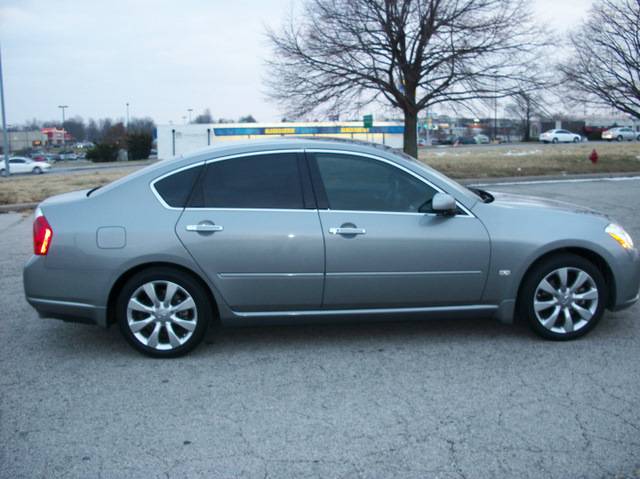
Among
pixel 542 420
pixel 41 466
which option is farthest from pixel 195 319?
pixel 542 420

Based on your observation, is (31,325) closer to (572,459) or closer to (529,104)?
(572,459)

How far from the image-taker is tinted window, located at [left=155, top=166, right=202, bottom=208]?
4711 mm

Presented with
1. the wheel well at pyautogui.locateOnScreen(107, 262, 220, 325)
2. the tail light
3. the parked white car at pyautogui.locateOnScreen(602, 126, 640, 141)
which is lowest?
the wheel well at pyautogui.locateOnScreen(107, 262, 220, 325)

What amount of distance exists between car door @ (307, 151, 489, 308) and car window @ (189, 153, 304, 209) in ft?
0.57

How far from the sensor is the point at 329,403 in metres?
3.95

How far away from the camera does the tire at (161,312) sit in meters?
4.61

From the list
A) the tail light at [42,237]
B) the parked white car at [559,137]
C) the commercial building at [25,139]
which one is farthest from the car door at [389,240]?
the commercial building at [25,139]

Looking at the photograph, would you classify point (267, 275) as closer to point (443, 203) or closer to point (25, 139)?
point (443, 203)

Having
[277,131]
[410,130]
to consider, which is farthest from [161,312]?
[277,131]

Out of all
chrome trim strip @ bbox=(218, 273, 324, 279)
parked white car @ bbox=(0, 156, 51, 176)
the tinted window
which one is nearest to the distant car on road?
parked white car @ bbox=(0, 156, 51, 176)

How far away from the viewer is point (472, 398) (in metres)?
3.99

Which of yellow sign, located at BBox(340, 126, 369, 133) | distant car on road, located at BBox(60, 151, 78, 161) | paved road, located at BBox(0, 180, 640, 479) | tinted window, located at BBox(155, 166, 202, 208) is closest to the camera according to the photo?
A: paved road, located at BBox(0, 180, 640, 479)

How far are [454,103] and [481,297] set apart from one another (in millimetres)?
17208

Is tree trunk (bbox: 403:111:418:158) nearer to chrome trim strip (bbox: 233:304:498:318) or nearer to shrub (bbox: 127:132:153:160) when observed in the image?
chrome trim strip (bbox: 233:304:498:318)
